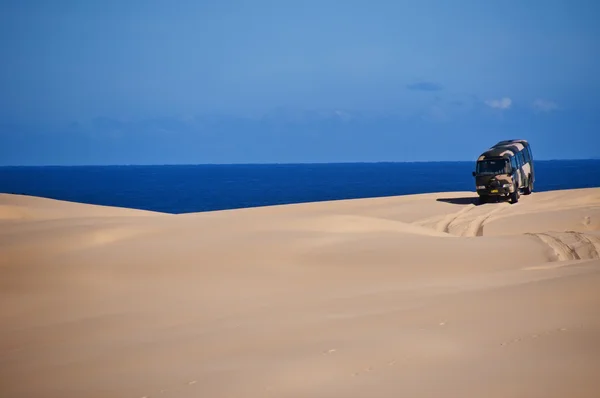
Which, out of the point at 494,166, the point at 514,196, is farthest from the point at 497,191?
the point at 494,166

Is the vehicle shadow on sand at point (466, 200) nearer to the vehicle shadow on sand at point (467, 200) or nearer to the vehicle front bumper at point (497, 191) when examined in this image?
the vehicle shadow on sand at point (467, 200)

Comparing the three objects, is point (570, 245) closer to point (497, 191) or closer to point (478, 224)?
point (478, 224)

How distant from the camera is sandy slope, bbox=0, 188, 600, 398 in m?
6.28

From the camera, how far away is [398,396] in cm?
572

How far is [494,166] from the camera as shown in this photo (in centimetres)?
3162

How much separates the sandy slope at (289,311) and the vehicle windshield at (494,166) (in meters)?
14.1

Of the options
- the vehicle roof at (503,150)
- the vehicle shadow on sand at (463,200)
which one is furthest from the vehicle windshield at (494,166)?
the vehicle shadow on sand at (463,200)

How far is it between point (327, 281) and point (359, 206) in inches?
933

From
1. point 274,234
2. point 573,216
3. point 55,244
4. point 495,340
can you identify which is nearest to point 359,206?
point 573,216

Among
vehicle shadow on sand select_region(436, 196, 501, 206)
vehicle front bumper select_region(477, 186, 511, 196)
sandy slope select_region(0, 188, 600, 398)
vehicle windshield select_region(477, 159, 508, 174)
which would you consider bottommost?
sandy slope select_region(0, 188, 600, 398)

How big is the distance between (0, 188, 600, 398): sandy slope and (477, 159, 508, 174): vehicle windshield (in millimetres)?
14127

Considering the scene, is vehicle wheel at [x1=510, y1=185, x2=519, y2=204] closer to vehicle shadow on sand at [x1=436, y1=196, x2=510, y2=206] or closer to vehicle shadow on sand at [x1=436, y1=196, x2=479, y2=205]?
vehicle shadow on sand at [x1=436, y1=196, x2=510, y2=206]

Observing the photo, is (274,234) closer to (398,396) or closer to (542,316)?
(542,316)

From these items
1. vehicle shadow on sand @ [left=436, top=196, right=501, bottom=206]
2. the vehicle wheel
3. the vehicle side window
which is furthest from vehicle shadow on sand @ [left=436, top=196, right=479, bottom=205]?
the vehicle side window
